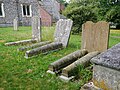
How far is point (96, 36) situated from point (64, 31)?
2.07m

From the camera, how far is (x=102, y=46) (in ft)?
16.5

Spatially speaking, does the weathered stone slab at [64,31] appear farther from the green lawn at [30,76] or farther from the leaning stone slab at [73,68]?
the leaning stone slab at [73,68]

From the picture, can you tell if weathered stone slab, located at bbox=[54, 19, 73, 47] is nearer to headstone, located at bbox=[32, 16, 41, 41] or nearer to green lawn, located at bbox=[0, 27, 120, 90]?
green lawn, located at bbox=[0, 27, 120, 90]

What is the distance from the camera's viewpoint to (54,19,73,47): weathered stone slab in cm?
693

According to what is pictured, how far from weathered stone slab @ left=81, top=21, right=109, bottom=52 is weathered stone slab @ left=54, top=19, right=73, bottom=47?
145cm

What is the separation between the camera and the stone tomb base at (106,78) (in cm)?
229

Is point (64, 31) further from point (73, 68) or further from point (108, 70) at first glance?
point (108, 70)

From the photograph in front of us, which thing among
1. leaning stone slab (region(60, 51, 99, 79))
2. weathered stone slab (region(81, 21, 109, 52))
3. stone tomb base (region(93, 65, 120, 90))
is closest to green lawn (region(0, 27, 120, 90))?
leaning stone slab (region(60, 51, 99, 79))

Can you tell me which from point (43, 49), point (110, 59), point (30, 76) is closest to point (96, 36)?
point (43, 49)

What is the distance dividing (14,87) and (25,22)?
21.5 metres

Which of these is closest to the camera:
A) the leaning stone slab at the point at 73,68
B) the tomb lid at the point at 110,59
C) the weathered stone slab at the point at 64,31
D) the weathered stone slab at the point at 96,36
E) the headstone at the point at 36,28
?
the tomb lid at the point at 110,59

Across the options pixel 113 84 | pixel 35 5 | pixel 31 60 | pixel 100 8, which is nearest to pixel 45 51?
pixel 31 60

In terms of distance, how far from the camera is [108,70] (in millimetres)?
2342

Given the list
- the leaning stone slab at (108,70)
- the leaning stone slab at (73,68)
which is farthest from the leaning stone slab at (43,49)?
the leaning stone slab at (108,70)
